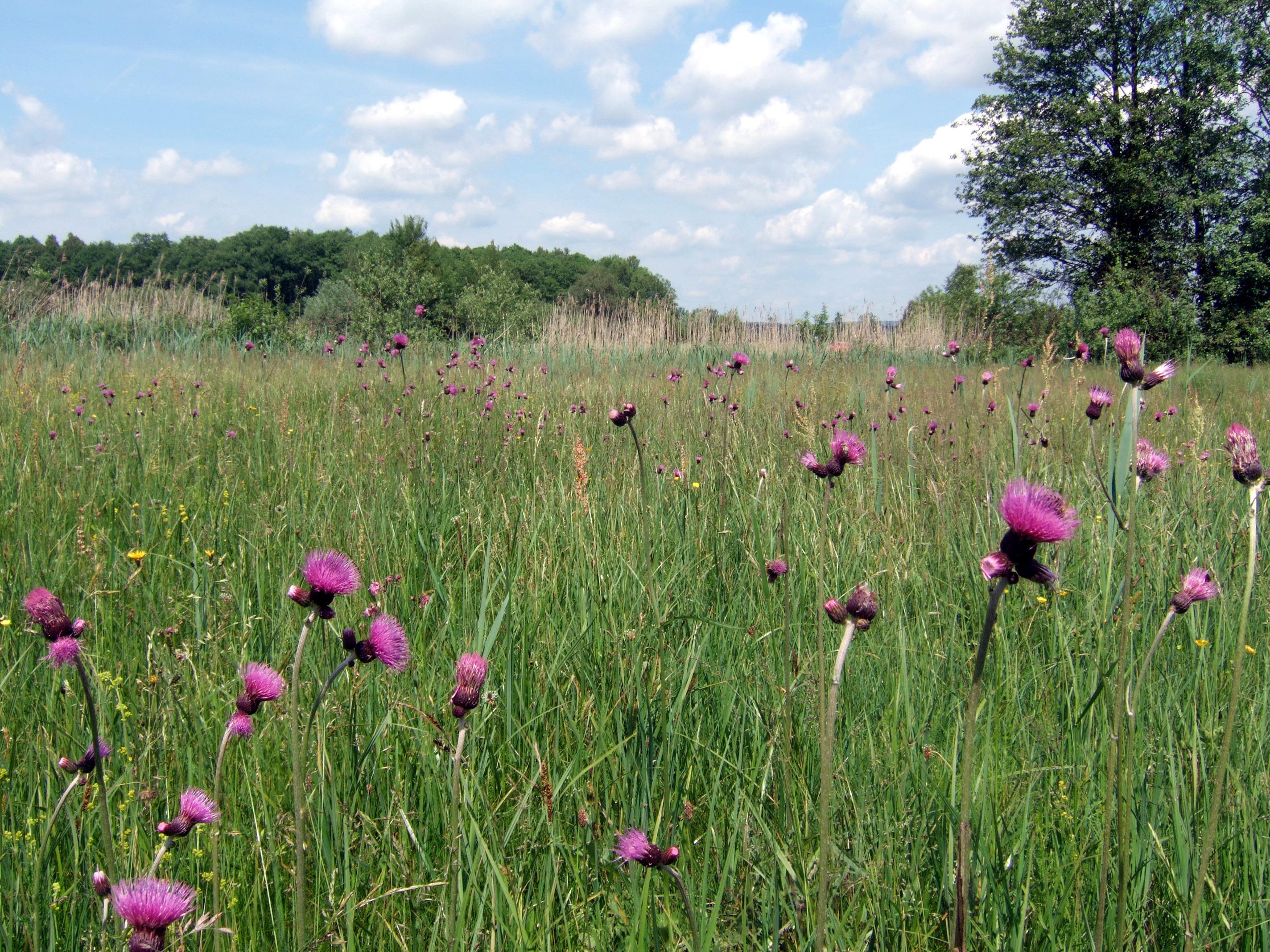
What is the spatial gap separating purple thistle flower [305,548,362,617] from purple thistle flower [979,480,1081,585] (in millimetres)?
611

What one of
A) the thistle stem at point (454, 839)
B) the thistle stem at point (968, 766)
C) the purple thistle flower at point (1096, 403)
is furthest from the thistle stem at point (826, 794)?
the purple thistle flower at point (1096, 403)

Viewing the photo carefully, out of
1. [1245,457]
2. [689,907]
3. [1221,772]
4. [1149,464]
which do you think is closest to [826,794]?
[689,907]

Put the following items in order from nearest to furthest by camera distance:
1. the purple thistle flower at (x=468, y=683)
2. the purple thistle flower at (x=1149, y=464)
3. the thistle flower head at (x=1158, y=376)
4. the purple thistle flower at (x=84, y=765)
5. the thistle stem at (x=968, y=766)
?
the thistle stem at (x=968, y=766), the purple thistle flower at (x=468, y=683), the purple thistle flower at (x=84, y=765), the thistle flower head at (x=1158, y=376), the purple thistle flower at (x=1149, y=464)

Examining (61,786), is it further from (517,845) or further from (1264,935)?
(1264,935)

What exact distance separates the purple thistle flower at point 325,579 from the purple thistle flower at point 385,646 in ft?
0.18

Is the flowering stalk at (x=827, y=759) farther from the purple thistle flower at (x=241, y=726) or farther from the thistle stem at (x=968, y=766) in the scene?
the purple thistle flower at (x=241, y=726)

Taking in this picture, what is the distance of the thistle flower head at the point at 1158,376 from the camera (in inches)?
38.5

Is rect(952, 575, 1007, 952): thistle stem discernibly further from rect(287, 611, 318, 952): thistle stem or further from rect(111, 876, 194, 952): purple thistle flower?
rect(111, 876, 194, 952): purple thistle flower

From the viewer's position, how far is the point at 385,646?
32.0 inches

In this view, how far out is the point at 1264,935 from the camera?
3.05 feet

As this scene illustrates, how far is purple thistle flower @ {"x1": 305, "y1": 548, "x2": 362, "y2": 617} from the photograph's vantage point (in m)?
0.78

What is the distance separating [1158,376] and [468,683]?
96cm

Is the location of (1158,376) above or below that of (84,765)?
above

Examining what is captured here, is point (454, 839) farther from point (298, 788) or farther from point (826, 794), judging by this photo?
point (826, 794)
